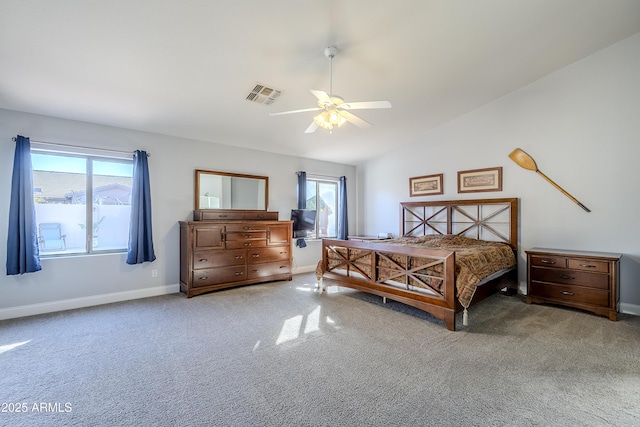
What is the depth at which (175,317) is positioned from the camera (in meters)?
3.44

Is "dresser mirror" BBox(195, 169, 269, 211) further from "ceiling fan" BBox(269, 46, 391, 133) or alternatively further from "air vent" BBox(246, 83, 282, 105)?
"ceiling fan" BBox(269, 46, 391, 133)

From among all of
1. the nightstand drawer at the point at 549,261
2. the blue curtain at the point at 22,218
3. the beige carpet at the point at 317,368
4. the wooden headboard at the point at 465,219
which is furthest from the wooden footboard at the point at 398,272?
the blue curtain at the point at 22,218

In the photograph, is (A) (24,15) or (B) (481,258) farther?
(B) (481,258)

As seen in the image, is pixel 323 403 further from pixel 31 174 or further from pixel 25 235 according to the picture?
pixel 31 174

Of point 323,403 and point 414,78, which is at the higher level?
point 414,78

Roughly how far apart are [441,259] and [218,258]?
3.36 metres

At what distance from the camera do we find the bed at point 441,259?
10.2 ft

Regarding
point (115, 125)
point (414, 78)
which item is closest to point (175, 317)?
point (115, 125)

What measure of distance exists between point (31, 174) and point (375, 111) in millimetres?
4774

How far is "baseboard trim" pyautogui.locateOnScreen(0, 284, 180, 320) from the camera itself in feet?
11.3

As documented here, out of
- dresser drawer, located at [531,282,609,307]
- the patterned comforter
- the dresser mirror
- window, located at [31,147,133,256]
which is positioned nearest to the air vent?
the dresser mirror

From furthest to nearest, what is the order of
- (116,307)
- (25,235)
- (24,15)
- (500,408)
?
(116,307), (25,235), (24,15), (500,408)

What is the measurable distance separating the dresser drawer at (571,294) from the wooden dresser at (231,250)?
3.95 m

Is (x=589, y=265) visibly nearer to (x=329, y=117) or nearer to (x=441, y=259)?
(x=441, y=259)
